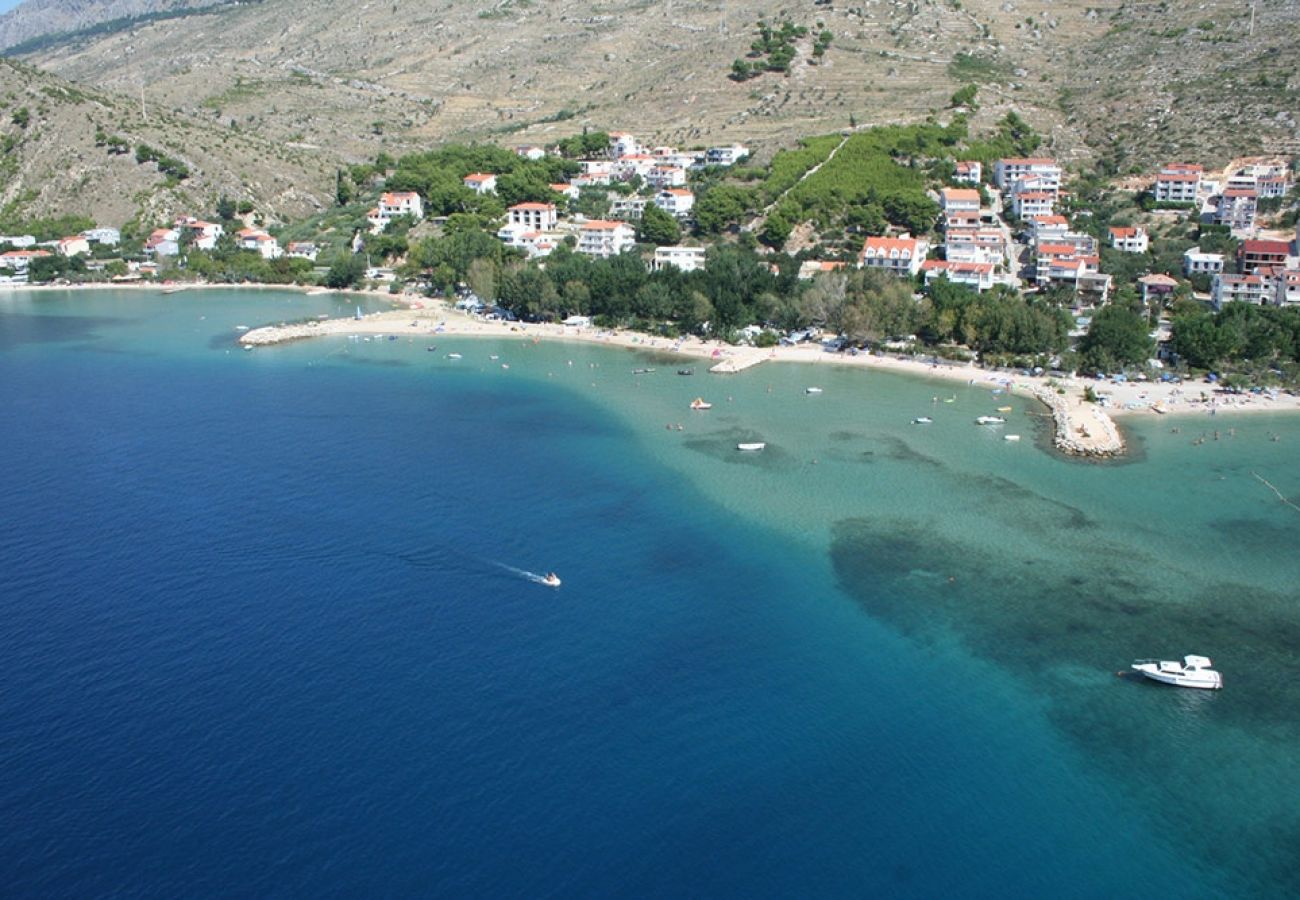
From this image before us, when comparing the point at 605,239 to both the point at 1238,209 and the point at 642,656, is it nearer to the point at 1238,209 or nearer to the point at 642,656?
the point at 1238,209

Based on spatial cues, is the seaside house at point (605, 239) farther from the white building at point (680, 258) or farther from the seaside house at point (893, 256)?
the seaside house at point (893, 256)

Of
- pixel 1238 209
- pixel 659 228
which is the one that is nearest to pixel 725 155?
pixel 659 228

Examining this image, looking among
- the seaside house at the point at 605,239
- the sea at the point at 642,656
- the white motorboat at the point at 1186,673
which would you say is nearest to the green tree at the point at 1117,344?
the sea at the point at 642,656

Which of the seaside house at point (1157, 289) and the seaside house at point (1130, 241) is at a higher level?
the seaside house at point (1130, 241)

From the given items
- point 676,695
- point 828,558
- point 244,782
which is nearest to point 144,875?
point 244,782

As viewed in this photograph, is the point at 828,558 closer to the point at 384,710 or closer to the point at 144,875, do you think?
the point at 384,710
